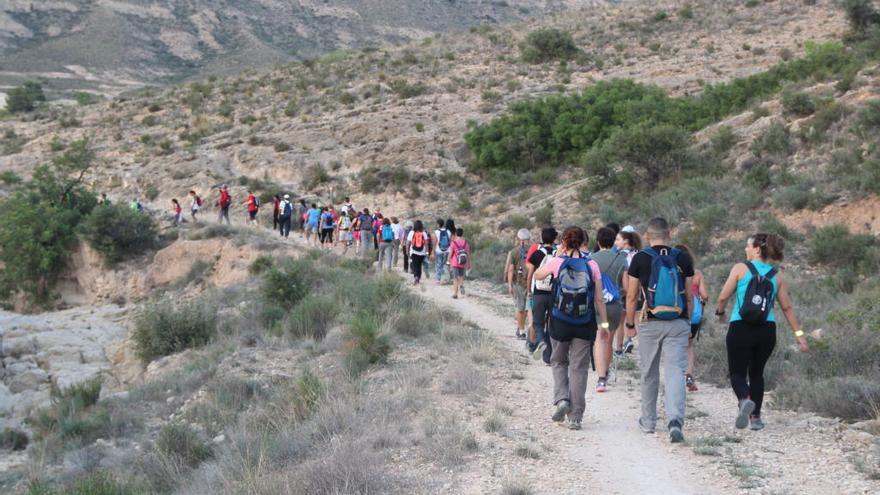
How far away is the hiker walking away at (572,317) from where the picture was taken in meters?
7.81

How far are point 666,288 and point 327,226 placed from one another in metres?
18.4

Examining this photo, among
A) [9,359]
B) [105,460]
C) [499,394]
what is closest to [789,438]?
[499,394]

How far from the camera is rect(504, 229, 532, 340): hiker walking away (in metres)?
12.4

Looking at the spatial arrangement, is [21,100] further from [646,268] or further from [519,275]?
[646,268]

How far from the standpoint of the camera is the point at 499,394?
30.6 feet

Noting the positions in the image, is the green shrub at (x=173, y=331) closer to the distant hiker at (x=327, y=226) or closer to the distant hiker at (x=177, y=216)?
the distant hiker at (x=327, y=226)

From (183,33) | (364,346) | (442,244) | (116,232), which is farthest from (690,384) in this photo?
(183,33)

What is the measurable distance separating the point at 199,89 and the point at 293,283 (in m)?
37.3

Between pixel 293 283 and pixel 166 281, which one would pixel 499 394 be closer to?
pixel 293 283

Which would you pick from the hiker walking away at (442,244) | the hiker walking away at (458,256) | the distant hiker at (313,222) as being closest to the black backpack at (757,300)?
the hiker walking away at (458,256)

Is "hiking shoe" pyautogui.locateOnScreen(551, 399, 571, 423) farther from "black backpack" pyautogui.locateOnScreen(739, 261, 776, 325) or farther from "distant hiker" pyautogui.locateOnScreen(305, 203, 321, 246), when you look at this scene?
"distant hiker" pyautogui.locateOnScreen(305, 203, 321, 246)

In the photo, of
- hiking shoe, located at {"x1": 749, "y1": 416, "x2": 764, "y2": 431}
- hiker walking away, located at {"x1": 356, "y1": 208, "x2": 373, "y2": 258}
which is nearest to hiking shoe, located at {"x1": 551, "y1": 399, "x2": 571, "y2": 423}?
hiking shoe, located at {"x1": 749, "y1": 416, "x2": 764, "y2": 431}

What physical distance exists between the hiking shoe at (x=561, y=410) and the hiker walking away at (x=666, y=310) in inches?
29.9

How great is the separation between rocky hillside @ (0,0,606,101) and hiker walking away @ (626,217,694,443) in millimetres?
85423
